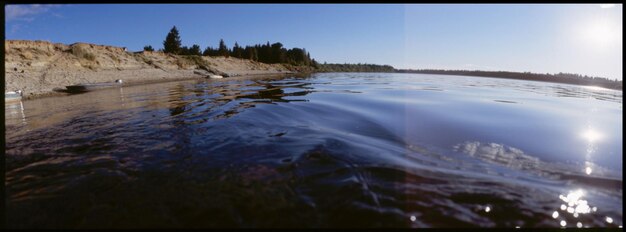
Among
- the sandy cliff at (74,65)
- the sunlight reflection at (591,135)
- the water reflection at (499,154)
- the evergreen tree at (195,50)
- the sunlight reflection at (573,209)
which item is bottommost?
the sunlight reflection at (573,209)

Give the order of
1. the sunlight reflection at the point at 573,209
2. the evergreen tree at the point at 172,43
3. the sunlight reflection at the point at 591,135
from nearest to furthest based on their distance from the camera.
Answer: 1. the sunlight reflection at the point at 573,209
2. the sunlight reflection at the point at 591,135
3. the evergreen tree at the point at 172,43

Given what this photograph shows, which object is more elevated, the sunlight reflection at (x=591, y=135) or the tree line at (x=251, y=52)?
the tree line at (x=251, y=52)

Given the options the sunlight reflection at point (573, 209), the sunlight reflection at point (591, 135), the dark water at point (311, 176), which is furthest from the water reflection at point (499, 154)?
the sunlight reflection at point (591, 135)

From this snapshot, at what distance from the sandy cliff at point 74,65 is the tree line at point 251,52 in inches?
710

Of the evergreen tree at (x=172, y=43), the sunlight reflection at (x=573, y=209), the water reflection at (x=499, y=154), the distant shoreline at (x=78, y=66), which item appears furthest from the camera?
the evergreen tree at (x=172, y=43)

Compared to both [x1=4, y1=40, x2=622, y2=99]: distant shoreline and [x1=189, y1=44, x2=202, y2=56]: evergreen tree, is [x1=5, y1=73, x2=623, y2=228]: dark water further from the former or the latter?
[x1=189, y1=44, x2=202, y2=56]: evergreen tree

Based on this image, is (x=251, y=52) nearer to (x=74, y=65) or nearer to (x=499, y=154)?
(x=74, y=65)

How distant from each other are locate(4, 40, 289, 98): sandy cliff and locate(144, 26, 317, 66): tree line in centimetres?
1803

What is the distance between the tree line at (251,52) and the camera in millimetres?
67875

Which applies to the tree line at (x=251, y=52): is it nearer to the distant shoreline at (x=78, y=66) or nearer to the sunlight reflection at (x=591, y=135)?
the distant shoreline at (x=78, y=66)

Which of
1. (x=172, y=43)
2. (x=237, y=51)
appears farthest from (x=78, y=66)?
(x=237, y=51)

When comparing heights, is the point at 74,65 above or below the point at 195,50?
below

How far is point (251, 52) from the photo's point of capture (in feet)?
302

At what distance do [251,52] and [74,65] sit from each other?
61.2 metres
